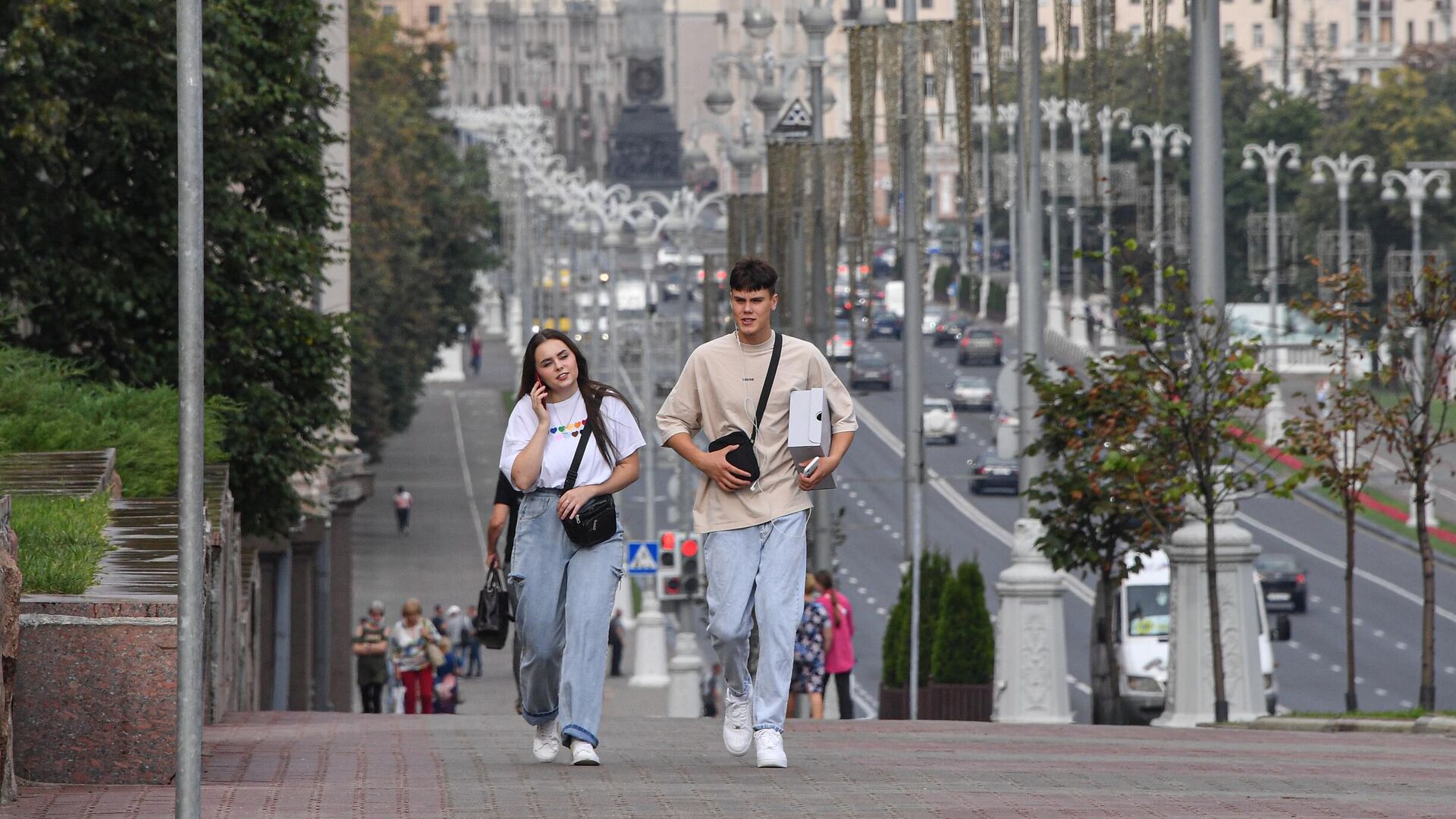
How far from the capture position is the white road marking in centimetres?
5166

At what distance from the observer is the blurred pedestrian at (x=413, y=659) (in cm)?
2436

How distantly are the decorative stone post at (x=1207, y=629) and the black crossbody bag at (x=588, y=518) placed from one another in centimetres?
829

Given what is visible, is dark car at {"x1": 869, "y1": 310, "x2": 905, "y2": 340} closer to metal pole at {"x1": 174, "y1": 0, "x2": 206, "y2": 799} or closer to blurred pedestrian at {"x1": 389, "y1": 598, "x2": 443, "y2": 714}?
blurred pedestrian at {"x1": 389, "y1": 598, "x2": 443, "y2": 714}

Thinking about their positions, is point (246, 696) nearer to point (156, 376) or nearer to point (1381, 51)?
point (156, 376)

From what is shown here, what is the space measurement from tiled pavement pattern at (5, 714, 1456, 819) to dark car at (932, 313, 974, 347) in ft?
271

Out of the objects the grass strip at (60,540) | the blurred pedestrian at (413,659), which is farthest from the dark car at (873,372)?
the grass strip at (60,540)

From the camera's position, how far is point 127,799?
8.64 m

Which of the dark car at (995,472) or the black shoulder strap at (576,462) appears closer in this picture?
the black shoulder strap at (576,462)

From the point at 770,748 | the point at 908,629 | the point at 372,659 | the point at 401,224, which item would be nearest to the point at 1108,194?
the point at 908,629

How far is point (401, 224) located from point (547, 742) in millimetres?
50546

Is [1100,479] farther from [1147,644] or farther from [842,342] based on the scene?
[842,342]

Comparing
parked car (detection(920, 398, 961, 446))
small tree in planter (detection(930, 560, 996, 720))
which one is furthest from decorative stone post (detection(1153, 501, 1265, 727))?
parked car (detection(920, 398, 961, 446))

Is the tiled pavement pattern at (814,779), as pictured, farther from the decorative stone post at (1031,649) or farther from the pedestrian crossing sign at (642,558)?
the pedestrian crossing sign at (642,558)

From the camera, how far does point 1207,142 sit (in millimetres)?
17812
